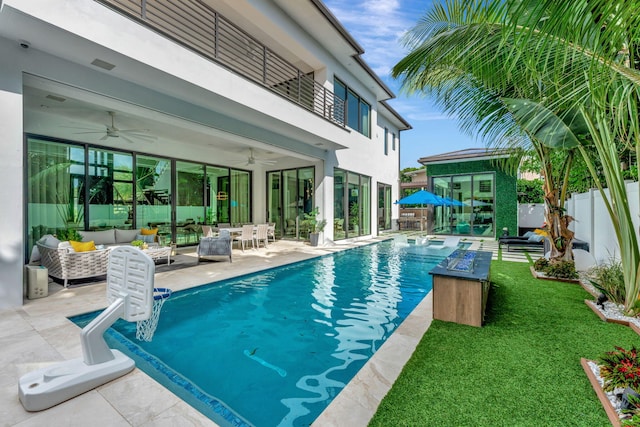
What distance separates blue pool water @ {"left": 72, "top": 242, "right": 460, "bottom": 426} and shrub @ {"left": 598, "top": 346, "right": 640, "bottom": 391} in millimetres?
2133

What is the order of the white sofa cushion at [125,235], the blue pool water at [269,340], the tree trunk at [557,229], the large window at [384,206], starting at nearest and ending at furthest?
the blue pool water at [269,340], the tree trunk at [557,229], the white sofa cushion at [125,235], the large window at [384,206]

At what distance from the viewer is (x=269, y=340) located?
3.99 meters

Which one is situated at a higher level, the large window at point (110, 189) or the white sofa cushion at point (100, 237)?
the large window at point (110, 189)

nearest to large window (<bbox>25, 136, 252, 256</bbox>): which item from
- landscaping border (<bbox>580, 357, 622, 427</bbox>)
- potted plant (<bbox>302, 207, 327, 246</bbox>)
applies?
potted plant (<bbox>302, 207, 327, 246</bbox>)

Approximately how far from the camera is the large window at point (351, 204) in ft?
45.6

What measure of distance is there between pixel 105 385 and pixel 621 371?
4.41 m

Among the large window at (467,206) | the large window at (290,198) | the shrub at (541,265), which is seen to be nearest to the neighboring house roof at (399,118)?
the large window at (467,206)

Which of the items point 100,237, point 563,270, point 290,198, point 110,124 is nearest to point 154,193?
point 100,237

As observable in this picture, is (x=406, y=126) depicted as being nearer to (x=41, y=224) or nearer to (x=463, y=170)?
(x=463, y=170)

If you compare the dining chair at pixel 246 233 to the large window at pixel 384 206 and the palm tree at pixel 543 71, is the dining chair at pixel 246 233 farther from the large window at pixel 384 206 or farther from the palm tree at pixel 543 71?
the large window at pixel 384 206

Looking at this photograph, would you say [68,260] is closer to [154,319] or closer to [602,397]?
[154,319]

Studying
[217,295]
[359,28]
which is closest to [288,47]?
[359,28]

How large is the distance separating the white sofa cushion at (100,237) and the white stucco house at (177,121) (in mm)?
962

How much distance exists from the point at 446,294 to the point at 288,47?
32.0ft
